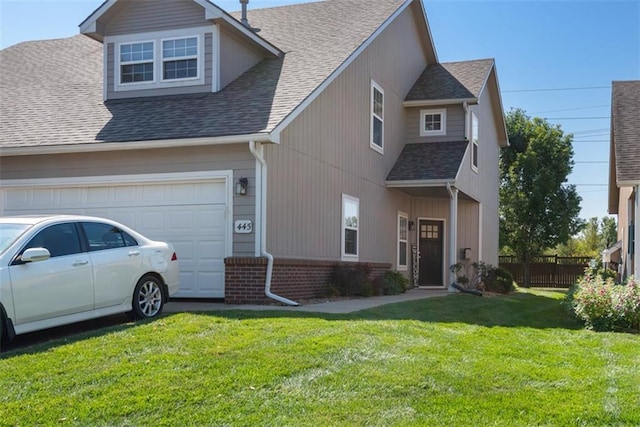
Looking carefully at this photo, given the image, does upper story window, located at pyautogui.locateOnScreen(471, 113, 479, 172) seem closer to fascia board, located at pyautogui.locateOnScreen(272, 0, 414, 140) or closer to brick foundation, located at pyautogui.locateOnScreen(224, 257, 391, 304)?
fascia board, located at pyautogui.locateOnScreen(272, 0, 414, 140)

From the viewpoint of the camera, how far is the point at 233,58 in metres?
14.6

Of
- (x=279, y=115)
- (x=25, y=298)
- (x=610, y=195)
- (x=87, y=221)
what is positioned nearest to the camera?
(x=25, y=298)

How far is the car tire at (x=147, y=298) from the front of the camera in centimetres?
948

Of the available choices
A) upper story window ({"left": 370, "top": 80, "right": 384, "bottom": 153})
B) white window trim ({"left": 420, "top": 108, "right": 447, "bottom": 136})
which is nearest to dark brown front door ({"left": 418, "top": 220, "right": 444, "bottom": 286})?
white window trim ({"left": 420, "top": 108, "right": 447, "bottom": 136})

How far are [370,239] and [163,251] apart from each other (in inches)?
316

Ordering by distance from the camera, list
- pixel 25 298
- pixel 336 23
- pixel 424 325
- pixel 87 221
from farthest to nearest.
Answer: pixel 336 23, pixel 424 325, pixel 87 221, pixel 25 298

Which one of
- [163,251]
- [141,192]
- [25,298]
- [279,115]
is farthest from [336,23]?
[25,298]

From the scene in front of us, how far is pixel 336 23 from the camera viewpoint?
56.3 feet

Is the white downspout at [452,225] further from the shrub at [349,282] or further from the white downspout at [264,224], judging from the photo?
the white downspout at [264,224]

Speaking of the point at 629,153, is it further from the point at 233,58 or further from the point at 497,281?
the point at 233,58

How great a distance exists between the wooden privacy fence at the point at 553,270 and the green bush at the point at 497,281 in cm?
1118

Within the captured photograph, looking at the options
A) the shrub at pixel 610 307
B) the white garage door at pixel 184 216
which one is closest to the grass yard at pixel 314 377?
the shrub at pixel 610 307

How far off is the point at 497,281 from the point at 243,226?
35.5ft

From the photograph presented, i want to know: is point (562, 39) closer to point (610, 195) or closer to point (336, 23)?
point (336, 23)
